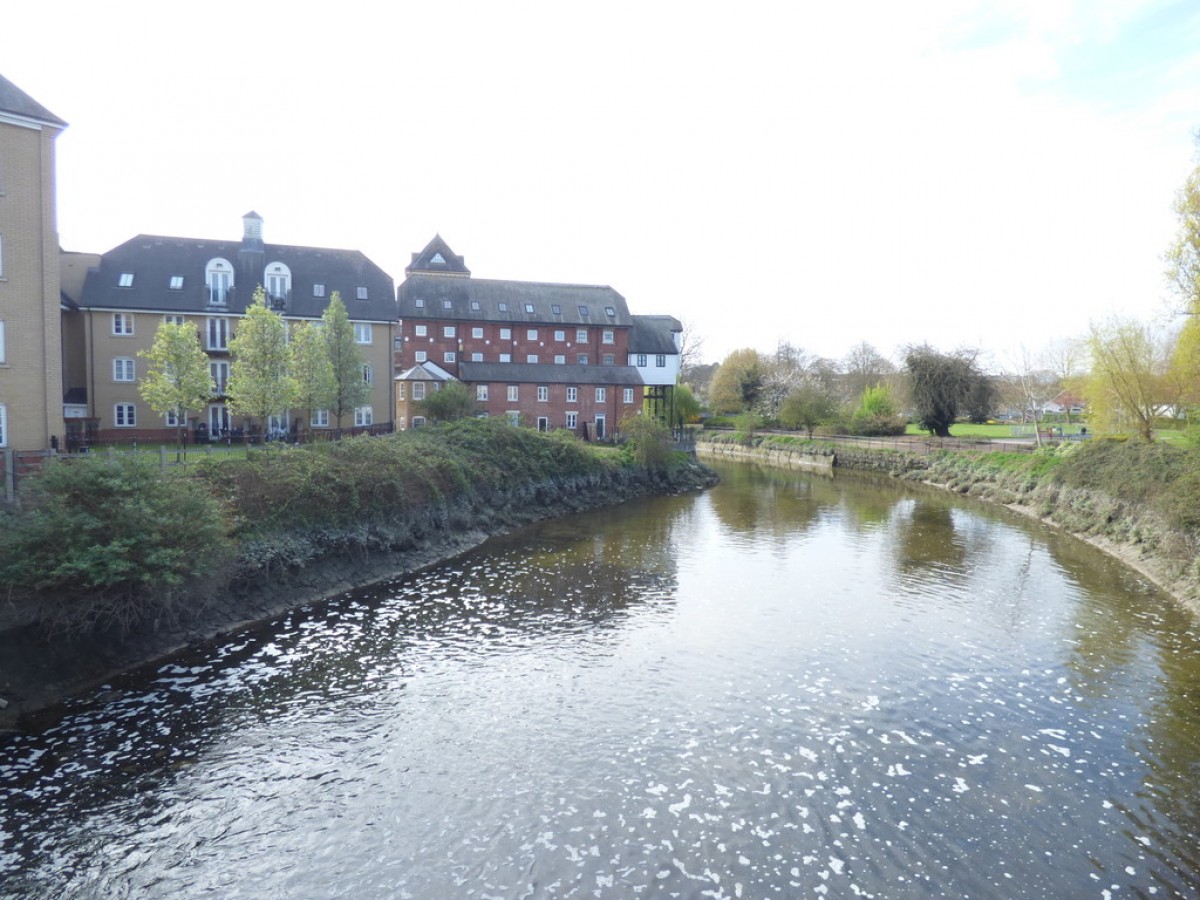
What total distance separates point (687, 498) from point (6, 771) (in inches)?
1210

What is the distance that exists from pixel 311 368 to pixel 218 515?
1621 centimetres

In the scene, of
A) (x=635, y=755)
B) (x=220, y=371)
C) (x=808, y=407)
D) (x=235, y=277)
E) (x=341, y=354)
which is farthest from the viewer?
(x=808, y=407)

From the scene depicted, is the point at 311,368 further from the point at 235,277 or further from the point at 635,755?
the point at 635,755

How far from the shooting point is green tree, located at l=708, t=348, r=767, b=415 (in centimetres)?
7306

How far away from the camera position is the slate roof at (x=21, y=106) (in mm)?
19703

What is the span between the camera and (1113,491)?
2627 centimetres

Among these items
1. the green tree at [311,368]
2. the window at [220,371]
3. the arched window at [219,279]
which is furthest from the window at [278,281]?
the green tree at [311,368]

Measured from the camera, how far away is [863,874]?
27.0ft

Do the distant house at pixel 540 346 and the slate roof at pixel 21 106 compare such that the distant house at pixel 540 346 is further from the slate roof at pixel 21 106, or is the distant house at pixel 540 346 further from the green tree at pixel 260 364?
the slate roof at pixel 21 106

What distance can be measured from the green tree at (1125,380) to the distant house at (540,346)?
2701 cm

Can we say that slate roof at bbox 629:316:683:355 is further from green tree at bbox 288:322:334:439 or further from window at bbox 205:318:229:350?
green tree at bbox 288:322:334:439

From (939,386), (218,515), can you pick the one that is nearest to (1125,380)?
(939,386)

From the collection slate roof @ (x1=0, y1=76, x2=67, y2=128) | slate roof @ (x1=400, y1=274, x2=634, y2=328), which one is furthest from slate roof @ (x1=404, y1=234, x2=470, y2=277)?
slate roof @ (x1=0, y1=76, x2=67, y2=128)

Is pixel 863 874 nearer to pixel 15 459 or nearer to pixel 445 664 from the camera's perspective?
pixel 445 664
